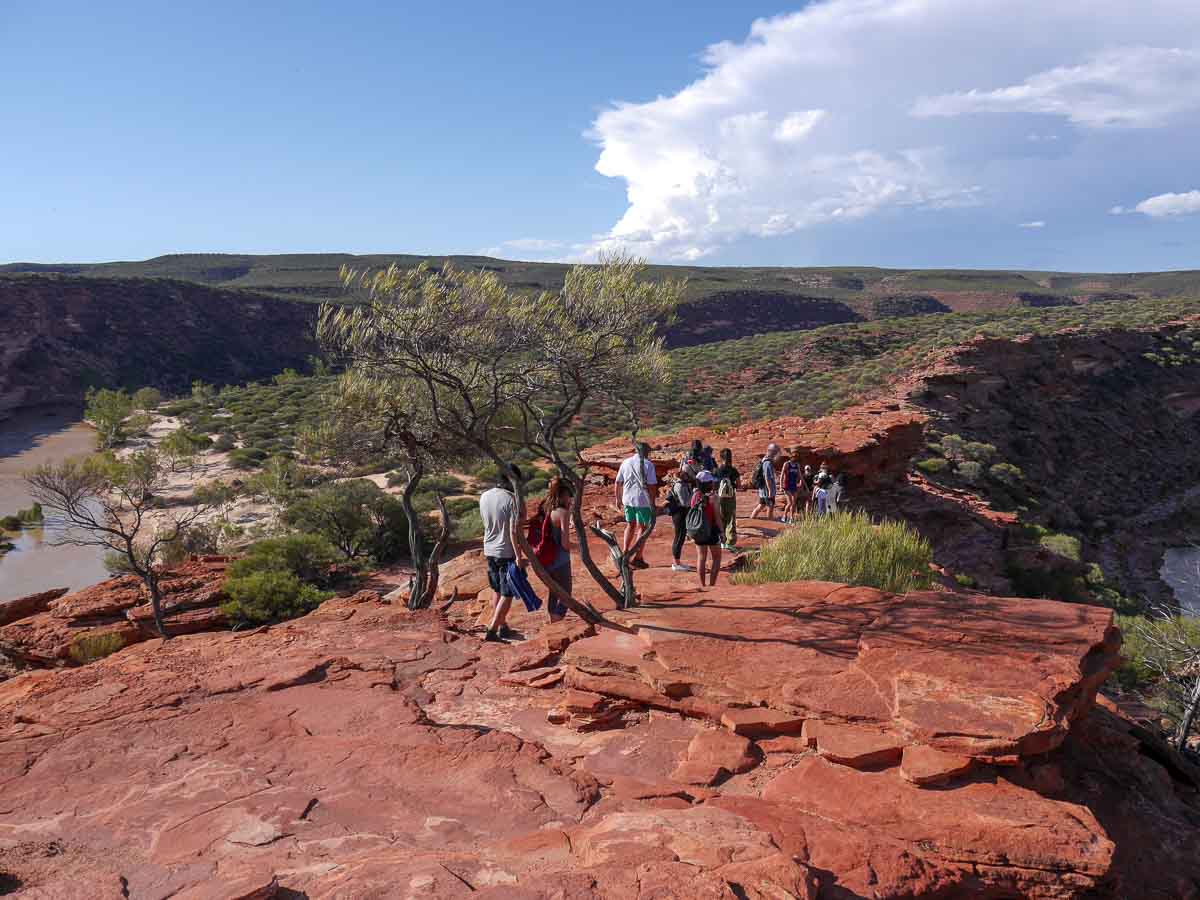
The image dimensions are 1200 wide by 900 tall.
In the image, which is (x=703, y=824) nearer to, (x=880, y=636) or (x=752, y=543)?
(x=880, y=636)

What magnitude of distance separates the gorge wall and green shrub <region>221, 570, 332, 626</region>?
36.3m

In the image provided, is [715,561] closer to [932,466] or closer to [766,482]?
[766,482]

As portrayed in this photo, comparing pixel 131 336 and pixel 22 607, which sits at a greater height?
pixel 131 336

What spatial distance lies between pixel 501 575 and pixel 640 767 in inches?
122

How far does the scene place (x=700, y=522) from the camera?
813cm

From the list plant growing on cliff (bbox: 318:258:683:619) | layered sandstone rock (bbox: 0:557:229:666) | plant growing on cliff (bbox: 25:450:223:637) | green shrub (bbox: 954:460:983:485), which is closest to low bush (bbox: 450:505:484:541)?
layered sandstone rock (bbox: 0:557:229:666)

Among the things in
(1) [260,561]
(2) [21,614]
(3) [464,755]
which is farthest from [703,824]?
(2) [21,614]

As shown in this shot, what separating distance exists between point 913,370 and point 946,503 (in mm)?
14230

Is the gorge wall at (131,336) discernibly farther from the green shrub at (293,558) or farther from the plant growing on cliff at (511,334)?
the plant growing on cliff at (511,334)

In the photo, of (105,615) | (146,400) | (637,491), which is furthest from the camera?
(146,400)

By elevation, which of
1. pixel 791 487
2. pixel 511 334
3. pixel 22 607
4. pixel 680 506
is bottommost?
pixel 22 607

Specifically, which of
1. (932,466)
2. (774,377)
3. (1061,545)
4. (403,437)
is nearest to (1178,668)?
(1061,545)

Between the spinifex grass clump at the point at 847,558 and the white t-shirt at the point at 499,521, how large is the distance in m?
3.08

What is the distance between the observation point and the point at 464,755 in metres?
4.93
